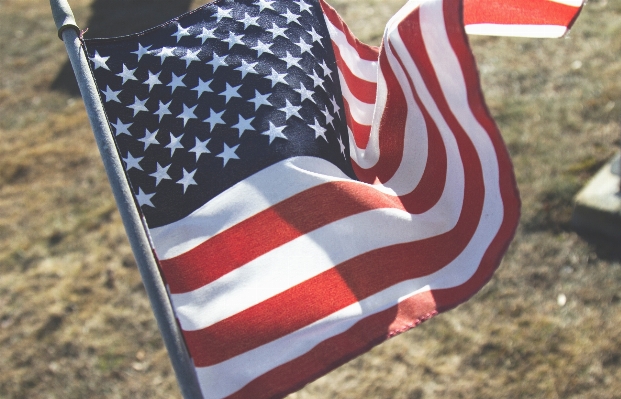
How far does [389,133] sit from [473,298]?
2.12 m

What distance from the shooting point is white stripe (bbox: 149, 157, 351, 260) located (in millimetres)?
2119

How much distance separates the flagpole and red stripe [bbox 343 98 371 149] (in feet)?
3.54

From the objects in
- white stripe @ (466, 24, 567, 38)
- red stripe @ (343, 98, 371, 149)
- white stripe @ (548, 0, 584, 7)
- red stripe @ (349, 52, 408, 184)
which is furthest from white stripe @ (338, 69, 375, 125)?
white stripe @ (548, 0, 584, 7)

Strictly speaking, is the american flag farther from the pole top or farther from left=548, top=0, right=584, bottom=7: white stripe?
the pole top

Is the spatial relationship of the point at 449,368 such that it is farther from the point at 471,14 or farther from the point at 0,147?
the point at 0,147

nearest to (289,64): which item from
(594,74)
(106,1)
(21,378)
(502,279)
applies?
(502,279)

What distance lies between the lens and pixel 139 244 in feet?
6.27

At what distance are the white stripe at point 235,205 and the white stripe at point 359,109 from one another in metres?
0.62

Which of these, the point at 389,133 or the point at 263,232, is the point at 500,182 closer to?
the point at 389,133

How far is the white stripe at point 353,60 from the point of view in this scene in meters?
2.65

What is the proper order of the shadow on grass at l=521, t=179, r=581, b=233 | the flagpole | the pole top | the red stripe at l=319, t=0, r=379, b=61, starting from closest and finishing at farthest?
the flagpole → the pole top → the red stripe at l=319, t=0, r=379, b=61 → the shadow on grass at l=521, t=179, r=581, b=233

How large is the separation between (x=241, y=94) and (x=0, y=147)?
560 centimetres

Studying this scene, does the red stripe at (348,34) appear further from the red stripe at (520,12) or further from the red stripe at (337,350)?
the red stripe at (337,350)

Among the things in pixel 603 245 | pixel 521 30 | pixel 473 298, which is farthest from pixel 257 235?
pixel 603 245
